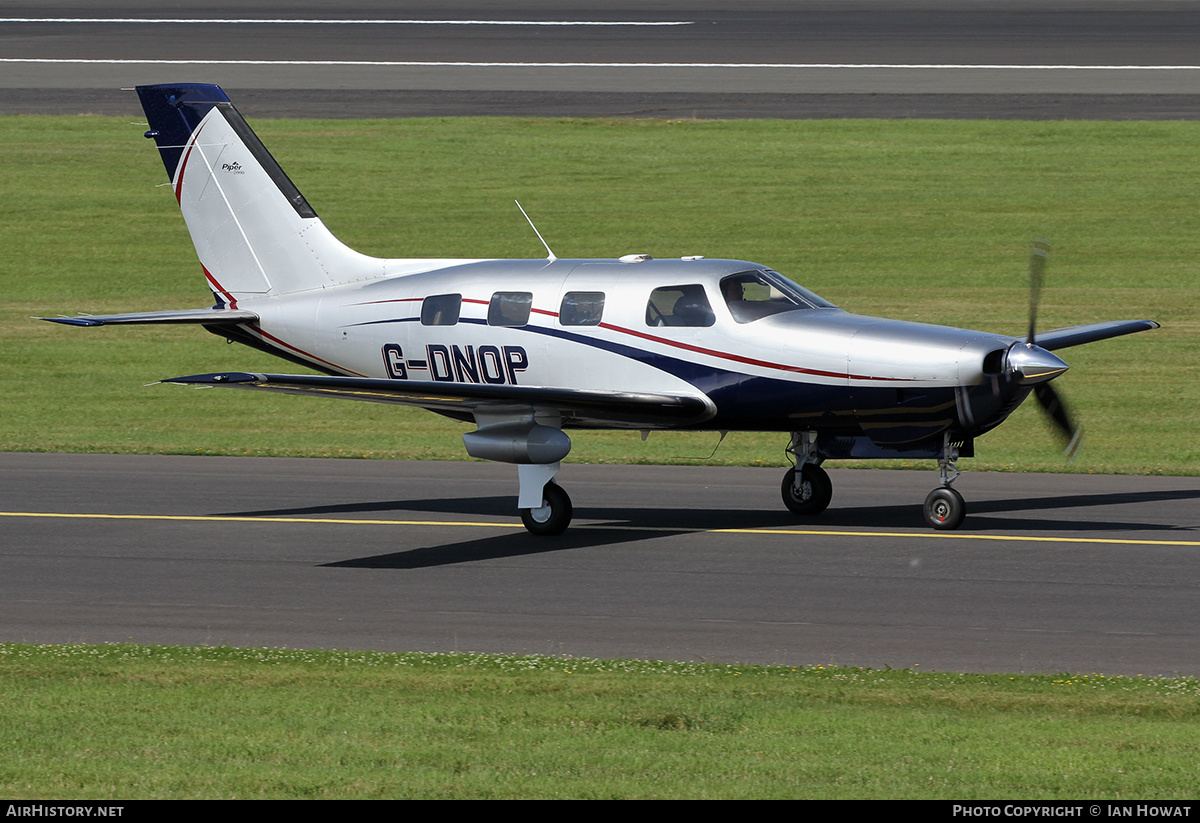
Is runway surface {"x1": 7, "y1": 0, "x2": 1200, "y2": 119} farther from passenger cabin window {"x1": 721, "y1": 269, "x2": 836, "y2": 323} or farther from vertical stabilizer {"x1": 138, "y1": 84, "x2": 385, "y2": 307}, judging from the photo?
passenger cabin window {"x1": 721, "y1": 269, "x2": 836, "y2": 323}

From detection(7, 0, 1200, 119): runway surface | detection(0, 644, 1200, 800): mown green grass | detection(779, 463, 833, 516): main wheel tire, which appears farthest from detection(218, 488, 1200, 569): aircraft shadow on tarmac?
detection(7, 0, 1200, 119): runway surface

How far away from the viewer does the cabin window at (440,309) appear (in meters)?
16.5

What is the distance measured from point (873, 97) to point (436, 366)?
29509 mm

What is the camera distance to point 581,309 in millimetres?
15984

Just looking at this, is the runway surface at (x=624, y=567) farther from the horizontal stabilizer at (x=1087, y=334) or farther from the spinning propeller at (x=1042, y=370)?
the horizontal stabilizer at (x=1087, y=334)

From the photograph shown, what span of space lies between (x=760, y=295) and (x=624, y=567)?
3404mm

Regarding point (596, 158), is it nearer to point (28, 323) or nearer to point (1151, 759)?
point (28, 323)

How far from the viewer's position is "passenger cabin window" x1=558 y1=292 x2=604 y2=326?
52.2 feet

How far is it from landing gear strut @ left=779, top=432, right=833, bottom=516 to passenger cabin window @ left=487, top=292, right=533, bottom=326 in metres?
3.20

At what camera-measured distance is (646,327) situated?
15.7 meters

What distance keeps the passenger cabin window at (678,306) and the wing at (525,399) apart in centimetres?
76

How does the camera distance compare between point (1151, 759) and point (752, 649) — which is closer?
point (1151, 759)

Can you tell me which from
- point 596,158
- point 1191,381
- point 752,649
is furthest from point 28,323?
point 752,649
